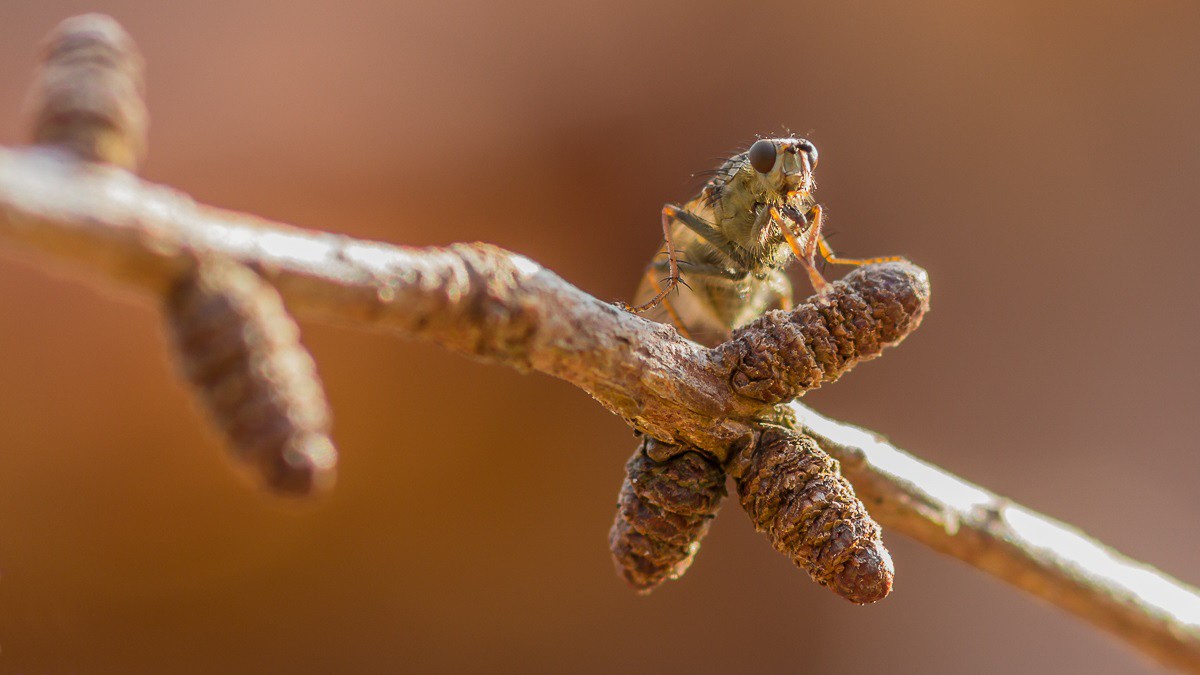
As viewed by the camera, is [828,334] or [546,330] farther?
[828,334]

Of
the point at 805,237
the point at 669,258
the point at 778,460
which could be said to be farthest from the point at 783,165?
the point at 778,460

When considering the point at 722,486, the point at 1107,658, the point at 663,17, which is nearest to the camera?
the point at 722,486

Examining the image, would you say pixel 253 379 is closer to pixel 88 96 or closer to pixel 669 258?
pixel 88 96

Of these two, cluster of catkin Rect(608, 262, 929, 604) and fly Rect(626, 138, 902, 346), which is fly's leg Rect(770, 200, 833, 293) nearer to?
fly Rect(626, 138, 902, 346)

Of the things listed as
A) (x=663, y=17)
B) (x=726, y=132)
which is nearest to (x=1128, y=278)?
(x=726, y=132)

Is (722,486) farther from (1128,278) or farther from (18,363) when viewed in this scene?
(1128,278)

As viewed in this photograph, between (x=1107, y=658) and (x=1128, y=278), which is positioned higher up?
(x=1128, y=278)
